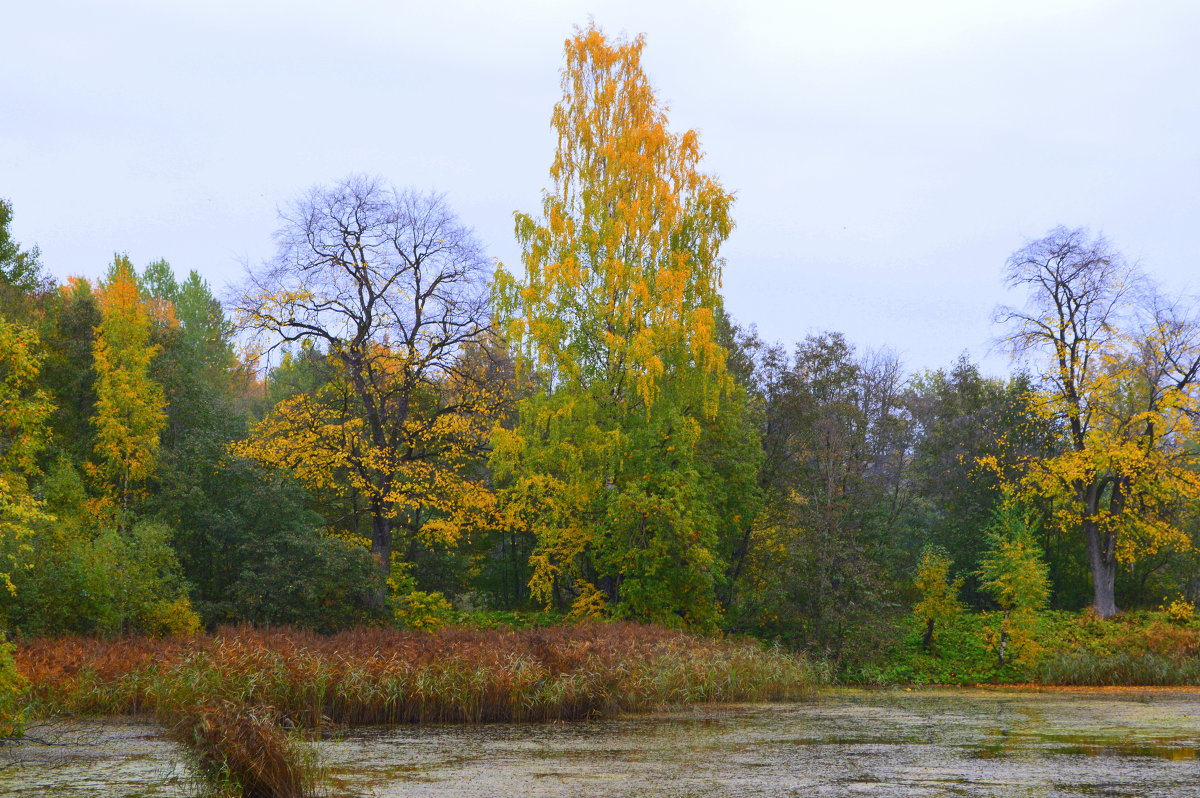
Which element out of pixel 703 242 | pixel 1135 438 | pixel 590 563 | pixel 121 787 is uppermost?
pixel 703 242

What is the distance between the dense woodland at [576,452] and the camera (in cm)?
2350

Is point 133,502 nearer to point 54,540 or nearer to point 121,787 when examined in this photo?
point 54,540

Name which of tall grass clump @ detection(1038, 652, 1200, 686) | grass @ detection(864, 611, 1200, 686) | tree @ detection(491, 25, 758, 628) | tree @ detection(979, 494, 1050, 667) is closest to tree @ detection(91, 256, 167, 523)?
tree @ detection(491, 25, 758, 628)

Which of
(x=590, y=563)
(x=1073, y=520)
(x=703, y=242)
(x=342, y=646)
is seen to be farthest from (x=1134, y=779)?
(x=1073, y=520)

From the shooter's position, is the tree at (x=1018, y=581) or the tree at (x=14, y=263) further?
the tree at (x=14, y=263)

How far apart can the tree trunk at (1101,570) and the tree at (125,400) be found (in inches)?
1115

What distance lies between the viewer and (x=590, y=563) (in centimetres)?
3052

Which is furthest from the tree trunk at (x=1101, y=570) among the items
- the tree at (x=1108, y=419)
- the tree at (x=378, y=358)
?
the tree at (x=378, y=358)

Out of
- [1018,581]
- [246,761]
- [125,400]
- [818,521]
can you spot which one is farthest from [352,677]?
[1018,581]

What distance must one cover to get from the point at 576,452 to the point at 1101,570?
18096mm

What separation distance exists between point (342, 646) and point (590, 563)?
50.3ft

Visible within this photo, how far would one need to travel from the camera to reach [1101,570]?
31391mm

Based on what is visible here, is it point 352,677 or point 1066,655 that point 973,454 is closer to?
point 1066,655

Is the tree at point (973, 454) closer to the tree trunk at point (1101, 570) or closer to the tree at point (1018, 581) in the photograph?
the tree trunk at point (1101, 570)
